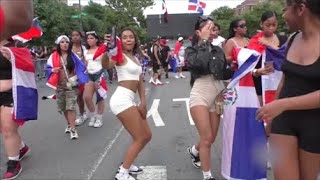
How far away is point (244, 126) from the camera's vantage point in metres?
4.62

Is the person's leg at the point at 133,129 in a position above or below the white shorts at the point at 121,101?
below

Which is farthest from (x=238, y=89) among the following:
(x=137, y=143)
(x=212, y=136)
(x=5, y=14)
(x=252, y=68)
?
(x=5, y=14)

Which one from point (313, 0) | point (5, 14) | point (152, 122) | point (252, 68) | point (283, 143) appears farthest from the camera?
Answer: point (152, 122)

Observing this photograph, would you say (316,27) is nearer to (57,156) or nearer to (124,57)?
(124,57)

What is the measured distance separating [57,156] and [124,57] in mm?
2124

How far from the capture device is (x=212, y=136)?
16.0ft

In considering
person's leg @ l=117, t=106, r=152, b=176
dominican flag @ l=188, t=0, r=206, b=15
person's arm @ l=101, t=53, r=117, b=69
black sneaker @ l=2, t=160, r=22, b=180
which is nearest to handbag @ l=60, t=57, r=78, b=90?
black sneaker @ l=2, t=160, r=22, b=180

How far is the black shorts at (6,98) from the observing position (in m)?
5.49

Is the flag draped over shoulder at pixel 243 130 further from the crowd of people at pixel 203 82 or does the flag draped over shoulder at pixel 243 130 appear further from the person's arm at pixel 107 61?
the person's arm at pixel 107 61

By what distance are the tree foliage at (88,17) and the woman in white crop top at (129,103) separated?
52cm

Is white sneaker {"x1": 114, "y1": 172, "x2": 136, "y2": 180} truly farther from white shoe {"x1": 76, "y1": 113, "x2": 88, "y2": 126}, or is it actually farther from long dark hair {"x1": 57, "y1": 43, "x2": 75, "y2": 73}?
white shoe {"x1": 76, "y1": 113, "x2": 88, "y2": 126}

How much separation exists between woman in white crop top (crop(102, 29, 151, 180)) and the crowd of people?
12mm

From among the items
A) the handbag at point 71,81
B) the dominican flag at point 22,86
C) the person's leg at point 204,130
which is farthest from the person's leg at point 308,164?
the handbag at point 71,81

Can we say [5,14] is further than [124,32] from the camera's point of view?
No
